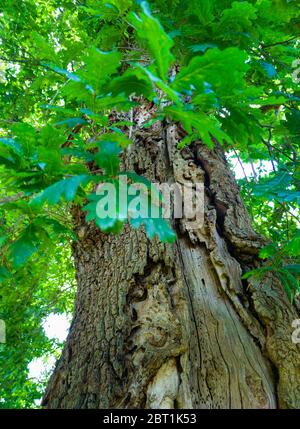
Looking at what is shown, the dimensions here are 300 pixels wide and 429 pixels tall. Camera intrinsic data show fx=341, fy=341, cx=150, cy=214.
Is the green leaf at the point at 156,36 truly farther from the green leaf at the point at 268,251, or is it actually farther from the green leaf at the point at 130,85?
the green leaf at the point at 268,251

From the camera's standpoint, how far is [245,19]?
1362mm

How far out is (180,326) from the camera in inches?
53.5

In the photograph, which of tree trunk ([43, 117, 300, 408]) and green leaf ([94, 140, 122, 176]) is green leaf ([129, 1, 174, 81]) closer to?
green leaf ([94, 140, 122, 176])

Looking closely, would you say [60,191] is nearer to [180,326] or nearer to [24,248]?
[24,248]

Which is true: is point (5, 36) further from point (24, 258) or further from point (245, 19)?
point (24, 258)

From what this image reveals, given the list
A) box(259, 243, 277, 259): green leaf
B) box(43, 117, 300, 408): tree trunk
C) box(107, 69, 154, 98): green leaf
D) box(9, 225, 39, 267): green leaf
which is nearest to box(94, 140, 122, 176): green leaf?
box(107, 69, 154, 98): green leaf

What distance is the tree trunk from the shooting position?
1.24m

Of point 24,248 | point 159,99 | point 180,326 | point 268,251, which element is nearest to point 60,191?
point 24,248

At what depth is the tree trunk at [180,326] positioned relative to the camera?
1243 millimetres

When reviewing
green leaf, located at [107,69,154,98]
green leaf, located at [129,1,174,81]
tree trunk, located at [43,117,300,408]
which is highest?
green leaf, located at [107,69,154,98]

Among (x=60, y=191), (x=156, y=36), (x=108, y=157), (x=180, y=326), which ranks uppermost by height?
(x=156, y=36)

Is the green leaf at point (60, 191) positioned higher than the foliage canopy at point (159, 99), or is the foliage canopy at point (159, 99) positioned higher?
the foliage canopy at point (159, 99)

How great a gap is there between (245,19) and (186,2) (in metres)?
0.39

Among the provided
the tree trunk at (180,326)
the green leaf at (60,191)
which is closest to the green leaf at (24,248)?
the green leaf at (60,191)
